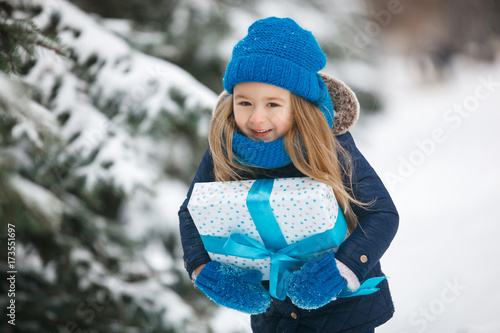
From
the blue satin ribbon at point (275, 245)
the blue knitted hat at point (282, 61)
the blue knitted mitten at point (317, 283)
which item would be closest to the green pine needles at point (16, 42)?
the blue knitted hat at point (282, 61)

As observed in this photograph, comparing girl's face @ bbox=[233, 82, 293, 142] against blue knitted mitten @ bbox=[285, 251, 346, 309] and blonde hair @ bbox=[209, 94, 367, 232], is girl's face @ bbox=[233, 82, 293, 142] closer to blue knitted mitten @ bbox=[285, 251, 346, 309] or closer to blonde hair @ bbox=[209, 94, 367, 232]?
blonde hair @ bbox=[209, 94, 367, 232]

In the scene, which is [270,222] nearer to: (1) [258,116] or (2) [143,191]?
(1) [258,116]

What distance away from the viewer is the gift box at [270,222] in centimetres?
104

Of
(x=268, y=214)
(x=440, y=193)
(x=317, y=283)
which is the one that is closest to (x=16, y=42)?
(x=268, y=214)

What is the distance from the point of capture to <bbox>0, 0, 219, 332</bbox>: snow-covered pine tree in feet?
7.33

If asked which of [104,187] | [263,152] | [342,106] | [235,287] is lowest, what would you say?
[104,187]

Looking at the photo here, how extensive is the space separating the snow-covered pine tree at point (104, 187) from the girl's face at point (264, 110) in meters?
1.25

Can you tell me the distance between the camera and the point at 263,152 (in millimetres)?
1134

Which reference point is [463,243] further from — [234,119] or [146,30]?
[146,30]

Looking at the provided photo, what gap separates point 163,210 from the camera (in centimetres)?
250

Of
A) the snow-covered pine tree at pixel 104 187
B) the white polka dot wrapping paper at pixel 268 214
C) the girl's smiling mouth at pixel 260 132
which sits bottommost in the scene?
the snow-covered pine tree at pixel 104 187

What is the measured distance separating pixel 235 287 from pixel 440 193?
8.64ft

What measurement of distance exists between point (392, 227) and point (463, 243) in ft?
6.73

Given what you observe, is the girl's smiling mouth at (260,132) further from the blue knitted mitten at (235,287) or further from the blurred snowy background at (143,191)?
the blurred snowy background at (143,191)
